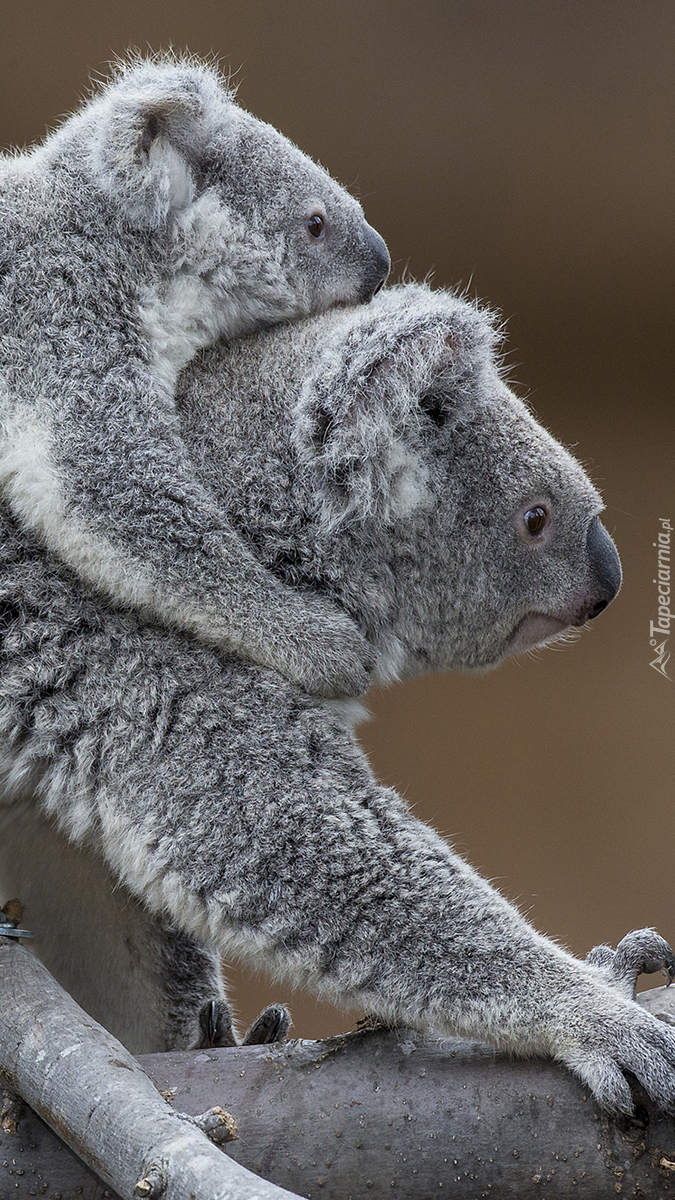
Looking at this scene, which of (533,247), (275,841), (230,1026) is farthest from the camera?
(533,247)

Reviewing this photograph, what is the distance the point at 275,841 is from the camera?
171cm

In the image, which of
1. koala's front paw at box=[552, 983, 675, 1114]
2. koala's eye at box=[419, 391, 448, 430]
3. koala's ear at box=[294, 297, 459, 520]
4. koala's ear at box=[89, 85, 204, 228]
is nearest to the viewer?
koala's front paw at box=[552, 983, 675, 1114]

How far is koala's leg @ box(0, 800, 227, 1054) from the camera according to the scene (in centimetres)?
225

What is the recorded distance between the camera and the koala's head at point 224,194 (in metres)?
2.21

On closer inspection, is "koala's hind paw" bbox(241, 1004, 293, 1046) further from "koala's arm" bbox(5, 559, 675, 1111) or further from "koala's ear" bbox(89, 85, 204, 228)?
"koala's ear" bbox(89, 85, 204, 228)

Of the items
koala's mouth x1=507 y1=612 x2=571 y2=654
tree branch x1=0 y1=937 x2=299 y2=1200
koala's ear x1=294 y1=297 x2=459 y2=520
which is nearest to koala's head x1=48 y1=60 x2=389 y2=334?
koala's ear x1=294 y1=297 x2=459 y2=520

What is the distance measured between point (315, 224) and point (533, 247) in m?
1.78

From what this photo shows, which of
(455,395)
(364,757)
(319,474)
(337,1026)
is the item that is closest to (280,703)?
(364,757)

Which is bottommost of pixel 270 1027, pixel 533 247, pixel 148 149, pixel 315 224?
pixel 270 1027

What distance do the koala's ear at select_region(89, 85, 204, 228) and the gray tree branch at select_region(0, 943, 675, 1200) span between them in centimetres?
142

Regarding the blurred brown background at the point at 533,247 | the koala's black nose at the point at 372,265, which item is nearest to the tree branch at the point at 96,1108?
the koala's black nose at the point at 372,265

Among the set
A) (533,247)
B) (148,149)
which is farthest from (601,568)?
(533,247)

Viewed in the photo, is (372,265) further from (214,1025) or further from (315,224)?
(214,1025)

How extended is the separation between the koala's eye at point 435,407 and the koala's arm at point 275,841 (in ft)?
1.93
